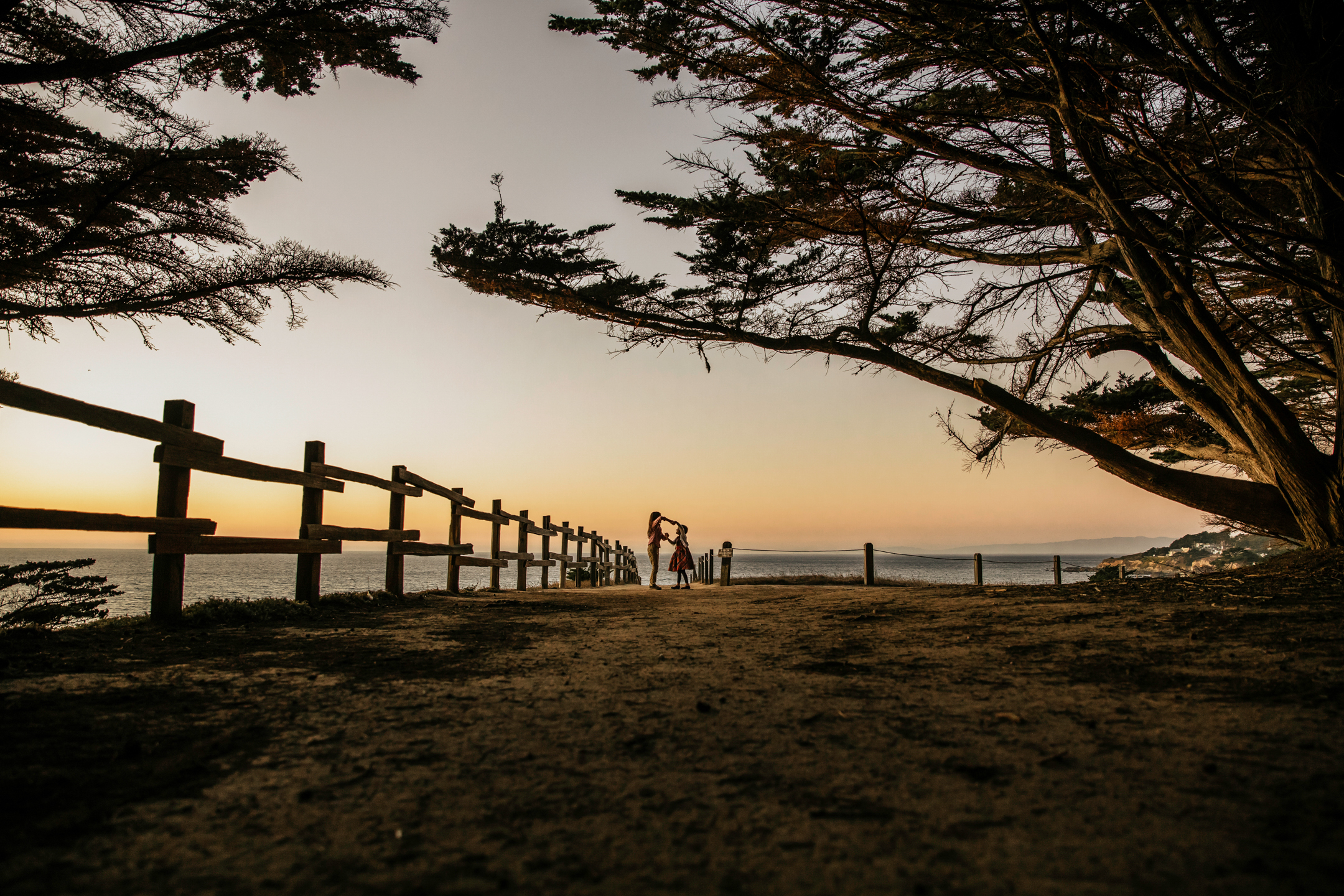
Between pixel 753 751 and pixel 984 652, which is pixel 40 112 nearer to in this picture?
pixel 753 751

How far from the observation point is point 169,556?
493 centimetres

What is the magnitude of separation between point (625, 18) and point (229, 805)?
7182 millimetres

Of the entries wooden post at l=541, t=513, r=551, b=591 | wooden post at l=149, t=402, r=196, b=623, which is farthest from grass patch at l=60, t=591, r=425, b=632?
wooden post at l=541, t=513, r=551, b=591

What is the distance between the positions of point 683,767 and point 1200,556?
123132 millimetres

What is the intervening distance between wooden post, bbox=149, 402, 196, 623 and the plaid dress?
11566 mm

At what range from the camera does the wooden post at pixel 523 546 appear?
13.8 meters

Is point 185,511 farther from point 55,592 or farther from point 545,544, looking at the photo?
point 545,544

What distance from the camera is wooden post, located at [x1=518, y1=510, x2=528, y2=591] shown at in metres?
13.8

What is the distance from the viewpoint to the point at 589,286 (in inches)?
361

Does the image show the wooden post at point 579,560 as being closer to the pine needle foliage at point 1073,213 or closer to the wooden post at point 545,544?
the wooden post at point 545,544

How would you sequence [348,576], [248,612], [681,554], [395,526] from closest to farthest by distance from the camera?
[248,612] → [395,526] → [681,554] → [348,576]

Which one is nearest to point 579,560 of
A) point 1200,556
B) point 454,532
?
point 454,532

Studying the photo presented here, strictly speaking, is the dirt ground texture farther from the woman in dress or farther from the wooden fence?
the woman in dress

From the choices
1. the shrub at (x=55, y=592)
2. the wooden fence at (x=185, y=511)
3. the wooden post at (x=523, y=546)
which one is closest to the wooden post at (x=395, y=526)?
the wooden fence at (x=185, y=511)
